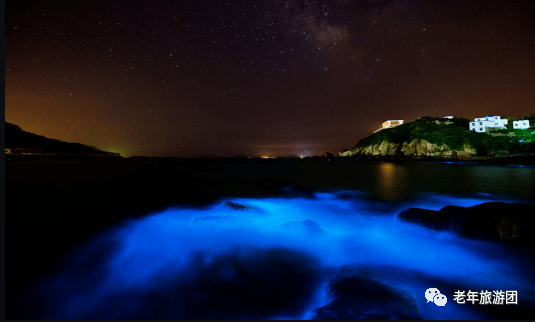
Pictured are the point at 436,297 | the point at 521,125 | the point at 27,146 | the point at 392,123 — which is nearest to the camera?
the point at 436,297

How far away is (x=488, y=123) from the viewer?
63.5 m

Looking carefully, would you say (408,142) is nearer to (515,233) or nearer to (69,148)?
(515,233)

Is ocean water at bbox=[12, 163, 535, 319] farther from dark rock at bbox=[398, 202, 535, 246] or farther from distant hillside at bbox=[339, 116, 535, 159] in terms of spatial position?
distant hillside at bbox=[339, 116, 535, 159]

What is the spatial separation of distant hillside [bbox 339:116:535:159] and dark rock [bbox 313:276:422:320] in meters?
69.5

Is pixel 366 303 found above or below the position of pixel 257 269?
above

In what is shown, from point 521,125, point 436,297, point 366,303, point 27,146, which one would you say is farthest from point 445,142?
point 27,146

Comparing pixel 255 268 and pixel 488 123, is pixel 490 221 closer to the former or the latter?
pixel 255 268

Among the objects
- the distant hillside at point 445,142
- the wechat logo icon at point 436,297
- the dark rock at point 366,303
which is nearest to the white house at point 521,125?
the distant hillside at point 445,142

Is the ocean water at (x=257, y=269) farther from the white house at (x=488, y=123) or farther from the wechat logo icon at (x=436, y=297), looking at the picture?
the white house at (x=488, y=123)

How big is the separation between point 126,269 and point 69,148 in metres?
146

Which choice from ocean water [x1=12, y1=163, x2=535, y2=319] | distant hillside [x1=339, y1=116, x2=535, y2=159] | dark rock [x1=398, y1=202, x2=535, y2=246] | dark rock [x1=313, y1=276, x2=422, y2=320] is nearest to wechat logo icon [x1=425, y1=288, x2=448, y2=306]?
ocean water [x1=12, y1=163, x2=535, y2=319]

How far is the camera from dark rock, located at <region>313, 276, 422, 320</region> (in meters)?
2.95

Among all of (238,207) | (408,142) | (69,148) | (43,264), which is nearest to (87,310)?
(43,264)

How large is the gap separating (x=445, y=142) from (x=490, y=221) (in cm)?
7231
